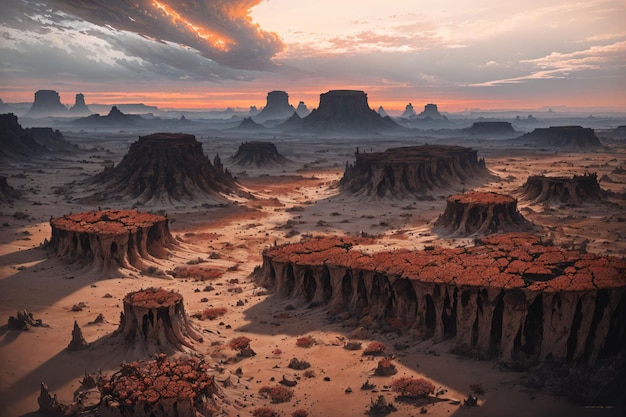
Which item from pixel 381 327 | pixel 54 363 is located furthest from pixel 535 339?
pixel 54 363

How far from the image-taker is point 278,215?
140 ft

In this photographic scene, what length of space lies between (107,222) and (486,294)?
62.0 ft

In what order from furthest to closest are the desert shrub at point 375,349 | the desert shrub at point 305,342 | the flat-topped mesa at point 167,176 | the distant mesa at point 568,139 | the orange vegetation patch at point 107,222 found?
the distant mesa at point 568,139, the flat-topped mesa at point 167,176, the orange vegetation patch at point 107,222, the desert shrub at point 305,342, the desert shrub at point 375,349

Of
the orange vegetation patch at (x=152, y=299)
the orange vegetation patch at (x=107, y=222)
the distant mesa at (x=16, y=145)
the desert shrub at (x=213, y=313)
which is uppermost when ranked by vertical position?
the distant mesa at (x=16, y=145)

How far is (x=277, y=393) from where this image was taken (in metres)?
11.5

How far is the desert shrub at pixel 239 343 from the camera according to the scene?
14133 mm

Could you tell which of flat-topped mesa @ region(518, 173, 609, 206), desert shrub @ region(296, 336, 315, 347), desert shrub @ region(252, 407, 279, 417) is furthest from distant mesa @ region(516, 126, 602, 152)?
desert shrub @ region(252, 407, 279, 417)

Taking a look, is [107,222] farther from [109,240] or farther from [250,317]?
[250,317]

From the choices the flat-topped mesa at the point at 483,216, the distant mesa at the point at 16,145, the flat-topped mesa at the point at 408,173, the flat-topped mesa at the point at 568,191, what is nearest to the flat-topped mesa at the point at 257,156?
the flat-topped mesa at the point at 408,173

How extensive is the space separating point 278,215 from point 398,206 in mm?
12741

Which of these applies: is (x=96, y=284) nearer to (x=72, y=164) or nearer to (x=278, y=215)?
(x=278, y=215)

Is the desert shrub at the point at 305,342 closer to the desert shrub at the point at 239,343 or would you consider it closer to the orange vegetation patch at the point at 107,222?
the desert shrub at the point at 239,343

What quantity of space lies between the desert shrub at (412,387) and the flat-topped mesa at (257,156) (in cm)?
7880

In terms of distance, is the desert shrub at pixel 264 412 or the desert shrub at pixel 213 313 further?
the desert shrub at pixel 213 313
